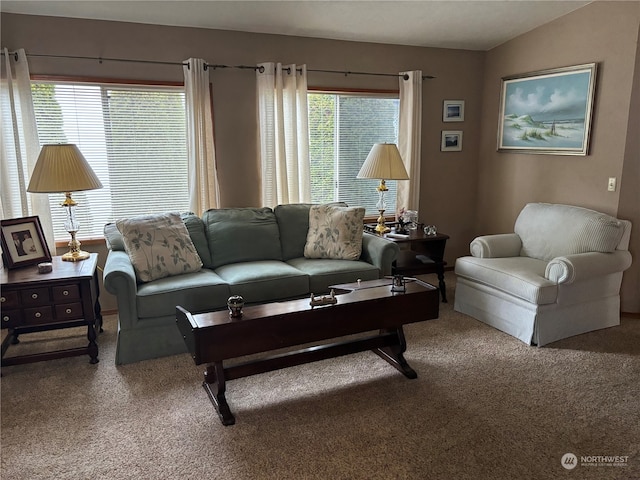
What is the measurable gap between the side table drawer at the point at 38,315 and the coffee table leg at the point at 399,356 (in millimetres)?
2183

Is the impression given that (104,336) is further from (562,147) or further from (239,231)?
(562,147)

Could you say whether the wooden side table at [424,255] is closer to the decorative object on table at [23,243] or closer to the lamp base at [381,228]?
the lamp base at [381,228]

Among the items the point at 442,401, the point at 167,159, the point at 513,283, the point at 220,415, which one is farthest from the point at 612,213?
the point at 167,159

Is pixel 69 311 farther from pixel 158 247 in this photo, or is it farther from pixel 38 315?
pixel 158 247

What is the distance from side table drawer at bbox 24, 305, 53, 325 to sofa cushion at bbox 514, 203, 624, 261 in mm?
3808

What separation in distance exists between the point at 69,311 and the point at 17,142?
1.43 meters

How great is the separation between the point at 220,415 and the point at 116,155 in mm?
2476

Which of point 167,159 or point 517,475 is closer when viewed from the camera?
point 517,475

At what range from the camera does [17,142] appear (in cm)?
348

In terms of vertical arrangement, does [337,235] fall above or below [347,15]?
below

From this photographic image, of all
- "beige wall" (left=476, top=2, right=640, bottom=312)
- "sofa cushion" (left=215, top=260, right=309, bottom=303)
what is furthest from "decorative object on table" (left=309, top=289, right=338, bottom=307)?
"beige wall" (left=476, top=2, right=640, bottom=312)

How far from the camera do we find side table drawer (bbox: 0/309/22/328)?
2.90 m

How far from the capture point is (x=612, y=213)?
390 centimetres

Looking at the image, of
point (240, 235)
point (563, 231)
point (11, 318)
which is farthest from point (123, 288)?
point (563, 231)
